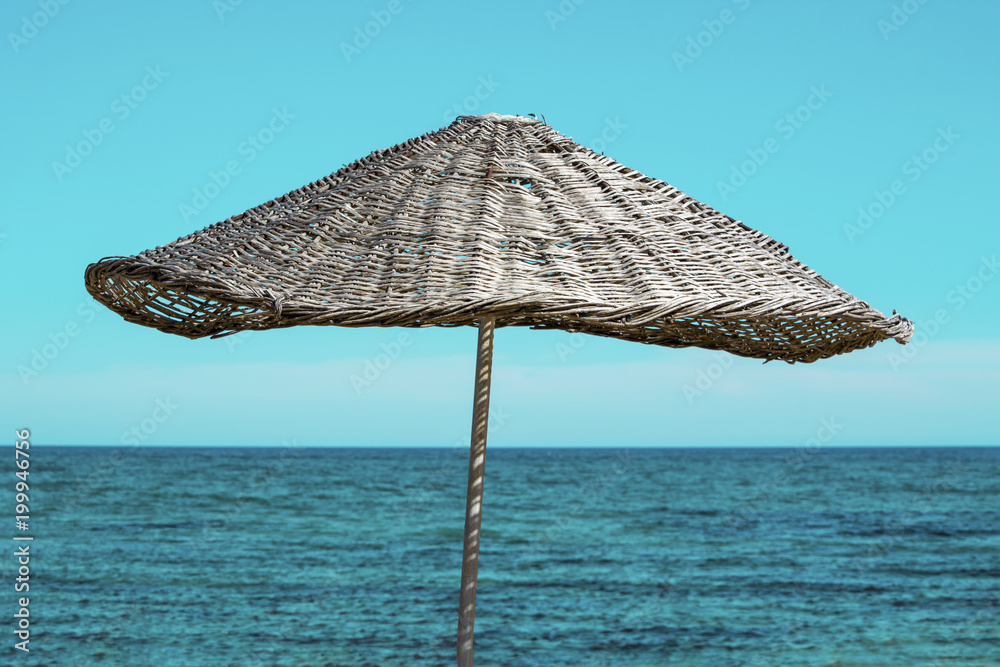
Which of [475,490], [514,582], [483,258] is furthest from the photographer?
[514,582]

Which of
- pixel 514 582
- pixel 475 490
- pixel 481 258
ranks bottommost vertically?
pixel 514 582

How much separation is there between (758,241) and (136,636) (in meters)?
7.98

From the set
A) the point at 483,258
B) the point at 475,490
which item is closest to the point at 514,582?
the point at 475,490

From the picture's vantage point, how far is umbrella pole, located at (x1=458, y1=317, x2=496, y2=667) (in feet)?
8.08

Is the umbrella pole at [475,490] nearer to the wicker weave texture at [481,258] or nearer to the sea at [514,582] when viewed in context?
the wicker weave texture at [481,258]

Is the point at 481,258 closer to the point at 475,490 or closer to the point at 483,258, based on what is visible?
the point at 483,258

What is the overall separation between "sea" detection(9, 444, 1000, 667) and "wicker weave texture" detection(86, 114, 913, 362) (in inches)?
244

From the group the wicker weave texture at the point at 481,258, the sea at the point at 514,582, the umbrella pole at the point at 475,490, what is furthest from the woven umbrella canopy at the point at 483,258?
the sea at the point at 514,582

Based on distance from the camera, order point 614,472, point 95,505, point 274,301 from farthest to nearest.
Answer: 1. point 614,472
2. point 95,505
3. point 274,301

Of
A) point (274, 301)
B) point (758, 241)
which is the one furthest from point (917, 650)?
point (274, 301)

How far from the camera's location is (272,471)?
33.2 metres

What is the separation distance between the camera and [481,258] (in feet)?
5.79

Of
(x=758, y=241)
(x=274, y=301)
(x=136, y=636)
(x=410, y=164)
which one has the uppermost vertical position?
(x=410, y=164)

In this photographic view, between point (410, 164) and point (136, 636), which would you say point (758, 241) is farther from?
point (136, 636)
